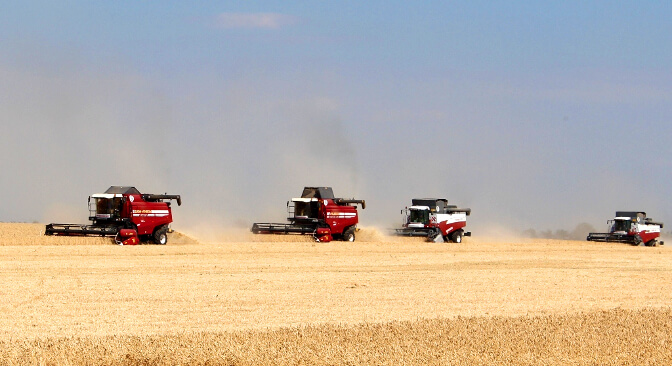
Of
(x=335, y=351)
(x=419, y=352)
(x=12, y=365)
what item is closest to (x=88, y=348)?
(x=12, y=365)

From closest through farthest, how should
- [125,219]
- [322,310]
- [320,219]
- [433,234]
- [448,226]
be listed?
[322,310], [125,219], [320,219], [433,234], [448,226]

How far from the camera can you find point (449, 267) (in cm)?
3256

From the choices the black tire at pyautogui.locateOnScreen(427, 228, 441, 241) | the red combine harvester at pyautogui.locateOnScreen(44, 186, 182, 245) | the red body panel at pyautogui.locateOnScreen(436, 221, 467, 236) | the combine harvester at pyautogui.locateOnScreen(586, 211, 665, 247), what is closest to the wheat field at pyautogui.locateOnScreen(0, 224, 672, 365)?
the red combine harvester at pyautogui.locateOnScreen(44, 186, 182, 245)

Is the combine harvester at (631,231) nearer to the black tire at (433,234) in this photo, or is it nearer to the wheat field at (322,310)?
the black tire at (433,234)

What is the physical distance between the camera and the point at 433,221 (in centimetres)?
5138

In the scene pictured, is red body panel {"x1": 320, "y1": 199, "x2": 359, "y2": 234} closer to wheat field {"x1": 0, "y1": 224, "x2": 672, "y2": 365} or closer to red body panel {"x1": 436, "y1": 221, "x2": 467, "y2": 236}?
red body panel {"x1": 436, "y1": 221, "x2": 467, "y2": 236}

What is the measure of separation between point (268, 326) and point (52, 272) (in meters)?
12.5

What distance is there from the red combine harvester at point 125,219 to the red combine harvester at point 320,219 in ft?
23.2

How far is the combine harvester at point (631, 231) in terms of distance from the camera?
5844 cm

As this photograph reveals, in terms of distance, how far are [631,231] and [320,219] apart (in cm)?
2192

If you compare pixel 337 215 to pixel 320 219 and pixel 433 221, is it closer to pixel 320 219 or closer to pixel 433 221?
pixel 320 219

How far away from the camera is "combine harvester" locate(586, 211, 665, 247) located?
58438 mm

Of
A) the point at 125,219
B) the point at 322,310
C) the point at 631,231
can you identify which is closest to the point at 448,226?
the point at 631,231

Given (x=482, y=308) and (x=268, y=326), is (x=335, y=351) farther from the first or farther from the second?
(x=482, y=308)
